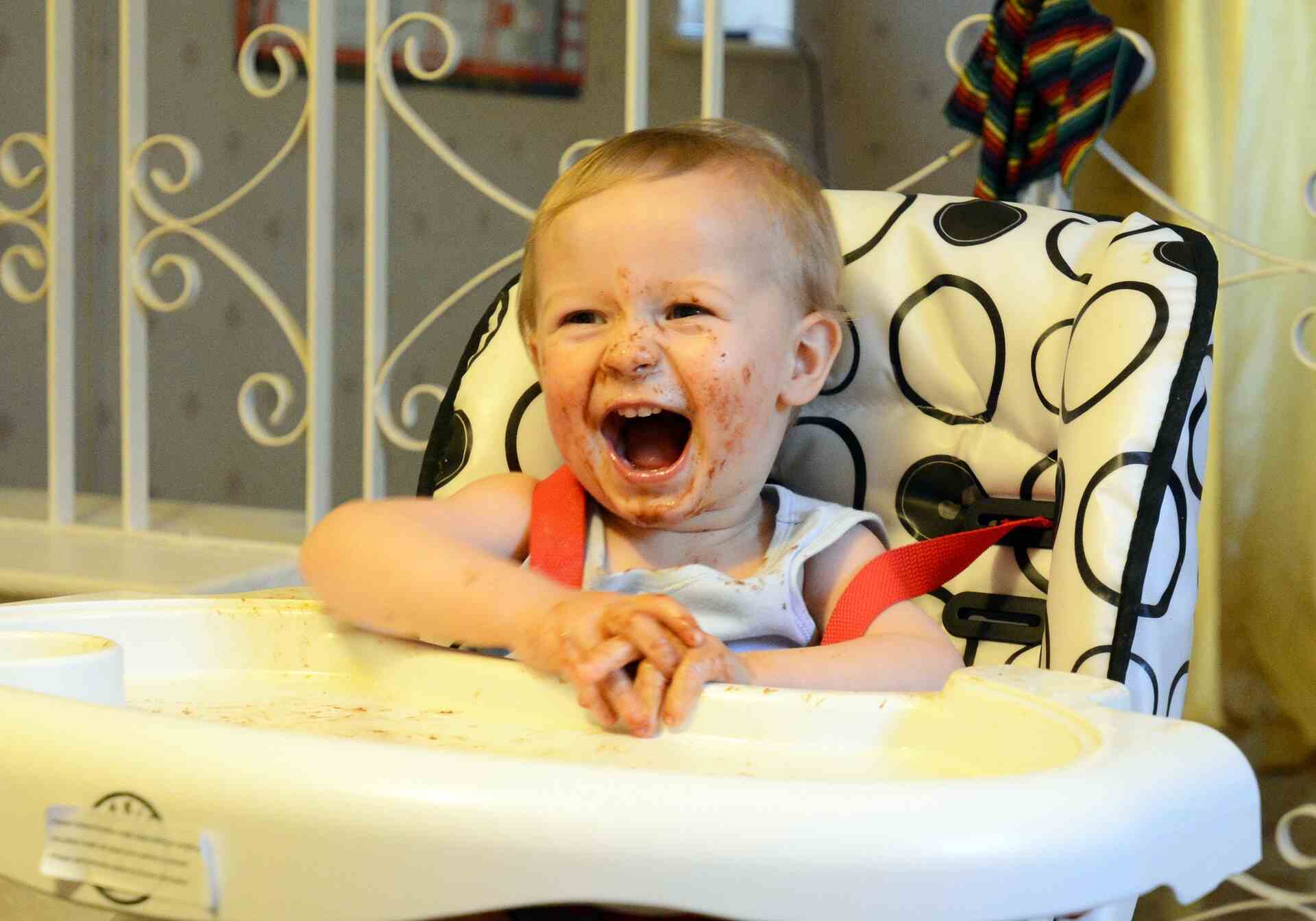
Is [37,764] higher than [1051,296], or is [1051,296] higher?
[1051,296]

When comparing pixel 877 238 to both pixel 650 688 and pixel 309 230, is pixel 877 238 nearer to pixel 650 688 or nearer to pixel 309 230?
pixel 650 688

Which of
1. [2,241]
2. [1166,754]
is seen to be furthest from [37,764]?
[2,241]

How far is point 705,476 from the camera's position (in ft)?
2.75

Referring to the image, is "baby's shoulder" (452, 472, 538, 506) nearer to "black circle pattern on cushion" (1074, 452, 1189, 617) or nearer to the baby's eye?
the baby's eye

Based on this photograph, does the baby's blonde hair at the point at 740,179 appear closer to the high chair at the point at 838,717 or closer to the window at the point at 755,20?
the high chair at the point at 838,717

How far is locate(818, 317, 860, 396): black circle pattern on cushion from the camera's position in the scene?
37.1 inches

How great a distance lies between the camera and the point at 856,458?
946 mm

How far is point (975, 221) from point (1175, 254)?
16cm

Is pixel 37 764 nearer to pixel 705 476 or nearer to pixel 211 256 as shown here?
pixel 705 476

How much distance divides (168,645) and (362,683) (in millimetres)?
113

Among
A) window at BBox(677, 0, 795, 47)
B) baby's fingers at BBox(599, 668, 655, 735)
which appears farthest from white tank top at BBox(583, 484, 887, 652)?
window at BBox(677, 0, 795, 47)

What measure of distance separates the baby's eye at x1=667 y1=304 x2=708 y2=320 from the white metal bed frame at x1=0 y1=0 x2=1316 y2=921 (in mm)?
465

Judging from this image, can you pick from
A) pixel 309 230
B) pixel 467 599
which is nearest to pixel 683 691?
pixel 467 599

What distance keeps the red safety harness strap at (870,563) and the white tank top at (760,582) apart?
19mm
